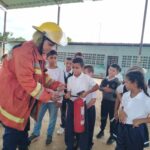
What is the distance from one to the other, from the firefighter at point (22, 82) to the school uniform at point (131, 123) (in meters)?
0.88

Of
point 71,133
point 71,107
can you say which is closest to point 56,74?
point 71,107

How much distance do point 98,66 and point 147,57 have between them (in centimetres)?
510

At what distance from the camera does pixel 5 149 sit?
8.97 ft

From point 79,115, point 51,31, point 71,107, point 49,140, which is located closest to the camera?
point 51,31

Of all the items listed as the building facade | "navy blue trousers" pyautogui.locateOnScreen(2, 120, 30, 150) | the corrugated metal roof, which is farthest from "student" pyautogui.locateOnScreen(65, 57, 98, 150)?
the building facade

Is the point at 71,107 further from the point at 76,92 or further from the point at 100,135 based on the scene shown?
the point at 100,135

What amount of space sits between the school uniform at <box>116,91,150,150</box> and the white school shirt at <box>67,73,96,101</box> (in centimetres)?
94

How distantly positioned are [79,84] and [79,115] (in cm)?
47

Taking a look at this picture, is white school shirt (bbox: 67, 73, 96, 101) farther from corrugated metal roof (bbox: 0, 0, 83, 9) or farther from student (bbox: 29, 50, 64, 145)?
corrugated metal roof (bbox: 0, 0, 83, 9)

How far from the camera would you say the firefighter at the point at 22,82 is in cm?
251


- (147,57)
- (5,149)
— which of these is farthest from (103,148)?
(147,57)

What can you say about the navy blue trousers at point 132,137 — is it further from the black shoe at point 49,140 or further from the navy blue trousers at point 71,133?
the black shoe at point 49,140

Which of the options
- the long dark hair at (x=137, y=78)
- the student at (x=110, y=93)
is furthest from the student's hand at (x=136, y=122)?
the student at (x=110, y=93)

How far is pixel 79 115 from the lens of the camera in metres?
3.65
